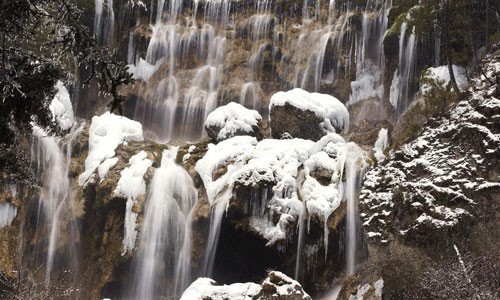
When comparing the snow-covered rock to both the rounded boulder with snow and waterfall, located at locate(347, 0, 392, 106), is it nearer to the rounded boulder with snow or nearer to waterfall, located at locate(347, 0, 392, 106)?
the rounded boulder with snow

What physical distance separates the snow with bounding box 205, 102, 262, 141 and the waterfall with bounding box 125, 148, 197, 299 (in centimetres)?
301

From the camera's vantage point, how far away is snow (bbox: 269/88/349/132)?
19969mm

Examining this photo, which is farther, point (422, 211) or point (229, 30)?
point (229, 30)

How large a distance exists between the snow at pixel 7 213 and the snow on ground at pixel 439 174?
15.2 m

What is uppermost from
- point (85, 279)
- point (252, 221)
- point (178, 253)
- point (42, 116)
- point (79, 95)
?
point (79, 95)

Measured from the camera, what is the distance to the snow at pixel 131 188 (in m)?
18.1

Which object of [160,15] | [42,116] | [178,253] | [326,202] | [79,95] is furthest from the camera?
[160,15]

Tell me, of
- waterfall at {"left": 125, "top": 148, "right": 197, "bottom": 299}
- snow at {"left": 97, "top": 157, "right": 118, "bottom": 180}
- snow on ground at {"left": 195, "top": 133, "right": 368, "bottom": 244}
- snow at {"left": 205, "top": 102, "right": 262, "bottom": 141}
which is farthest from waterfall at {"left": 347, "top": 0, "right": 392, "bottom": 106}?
snow at {"left": 97, "top": 157, "right": 118, "bottom": 180}

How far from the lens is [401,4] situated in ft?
81.0

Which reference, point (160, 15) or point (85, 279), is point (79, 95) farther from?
point (85, 279)

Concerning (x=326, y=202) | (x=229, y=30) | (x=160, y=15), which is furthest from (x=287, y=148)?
(x=160, y=15)

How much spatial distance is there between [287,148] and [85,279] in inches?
358

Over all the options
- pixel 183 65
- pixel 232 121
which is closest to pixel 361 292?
pixel 232 121

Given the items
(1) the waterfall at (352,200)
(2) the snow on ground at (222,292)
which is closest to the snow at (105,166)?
(1) the waterfall at (352,200)
